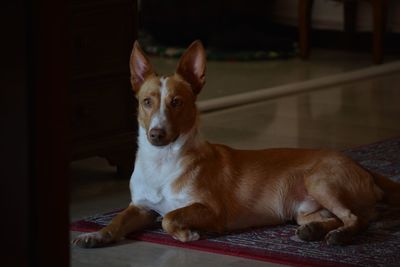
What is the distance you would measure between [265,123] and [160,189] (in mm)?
2240

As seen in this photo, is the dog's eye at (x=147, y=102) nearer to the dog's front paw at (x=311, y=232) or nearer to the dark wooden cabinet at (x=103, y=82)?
the dog's front paw at (x=311, y=232)

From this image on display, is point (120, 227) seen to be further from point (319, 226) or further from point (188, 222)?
point (319, 226)

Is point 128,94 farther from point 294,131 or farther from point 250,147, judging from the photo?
point 294,131

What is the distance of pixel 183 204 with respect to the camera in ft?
11.0

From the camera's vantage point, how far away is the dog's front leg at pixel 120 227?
3270mm

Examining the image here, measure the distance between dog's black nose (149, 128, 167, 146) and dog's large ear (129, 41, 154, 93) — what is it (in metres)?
0.27

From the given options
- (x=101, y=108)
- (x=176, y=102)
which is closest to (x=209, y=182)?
(x=176, y=102)

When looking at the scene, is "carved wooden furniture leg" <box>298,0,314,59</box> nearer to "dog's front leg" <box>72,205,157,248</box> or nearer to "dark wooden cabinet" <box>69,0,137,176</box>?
"dark wooden cabinet" <box>69,0,137,176</box>

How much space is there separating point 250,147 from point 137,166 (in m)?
1.49

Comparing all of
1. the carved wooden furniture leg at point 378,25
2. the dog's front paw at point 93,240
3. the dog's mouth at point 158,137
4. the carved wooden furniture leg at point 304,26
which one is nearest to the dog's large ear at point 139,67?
the dog's mouth at point 158,137

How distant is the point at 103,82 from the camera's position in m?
4.27

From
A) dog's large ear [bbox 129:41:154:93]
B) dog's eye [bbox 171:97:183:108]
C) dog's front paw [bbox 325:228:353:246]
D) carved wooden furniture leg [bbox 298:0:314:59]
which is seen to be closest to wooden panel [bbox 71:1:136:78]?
dog's large ear [bbox 129:41:154:93]

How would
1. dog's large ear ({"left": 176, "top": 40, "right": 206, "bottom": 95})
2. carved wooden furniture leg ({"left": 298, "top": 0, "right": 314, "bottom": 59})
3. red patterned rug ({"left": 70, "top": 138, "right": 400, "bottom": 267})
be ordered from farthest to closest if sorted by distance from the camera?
carved wooden furniture leg ({"left": 298, "top": 0, "right": 314, "bottom": 59})
dog's large ear ({"left": 176, "top": 40, "right": 206, "bottom": 95})
red patterned rug ({"left": 70, "top": 138, "right": 400, "bottom": 267})

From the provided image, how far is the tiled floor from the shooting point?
3207 millimetres
